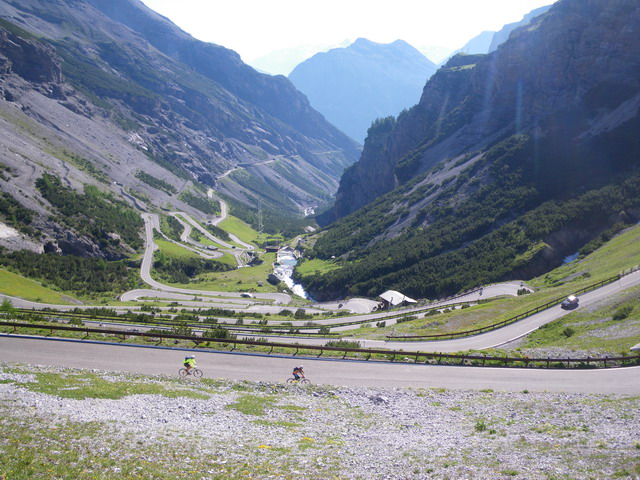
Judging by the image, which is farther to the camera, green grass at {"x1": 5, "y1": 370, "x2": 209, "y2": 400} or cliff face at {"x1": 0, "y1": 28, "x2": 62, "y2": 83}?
cliff face at {"x1": 0, "y1": 28, "x2": 62, "y2": 83}

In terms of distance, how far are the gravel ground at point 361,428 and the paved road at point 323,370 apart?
203cm

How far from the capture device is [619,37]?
98.6 metres

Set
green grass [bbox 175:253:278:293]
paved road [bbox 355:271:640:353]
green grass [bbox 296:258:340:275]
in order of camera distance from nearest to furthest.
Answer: paved road [bbox 355:271:640:353] → green grass [bbox 175:253:278:293] → green grass [bbox 296:258:340:275]

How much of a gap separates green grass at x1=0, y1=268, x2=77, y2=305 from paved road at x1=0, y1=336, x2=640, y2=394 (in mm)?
38002

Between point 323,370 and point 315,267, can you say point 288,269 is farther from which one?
point 323,370

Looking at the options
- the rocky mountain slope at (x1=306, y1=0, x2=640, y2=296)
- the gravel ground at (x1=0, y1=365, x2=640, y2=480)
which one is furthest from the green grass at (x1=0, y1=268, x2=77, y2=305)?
the rocky mountain slope at (x1=306, y1=0, x2=640, y2=296)

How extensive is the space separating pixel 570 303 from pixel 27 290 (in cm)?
7362

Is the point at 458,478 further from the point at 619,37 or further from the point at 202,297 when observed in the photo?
the point at 619,37

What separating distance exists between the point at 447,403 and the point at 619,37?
11614 cm

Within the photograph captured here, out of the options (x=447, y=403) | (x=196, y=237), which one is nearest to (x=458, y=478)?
(x=447, y=403)

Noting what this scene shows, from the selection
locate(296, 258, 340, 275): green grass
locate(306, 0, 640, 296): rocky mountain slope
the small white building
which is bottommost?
the small white building

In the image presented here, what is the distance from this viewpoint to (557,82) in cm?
11494

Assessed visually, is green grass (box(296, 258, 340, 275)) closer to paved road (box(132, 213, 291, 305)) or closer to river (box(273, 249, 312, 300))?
river (box(273, 249, 312, 300))

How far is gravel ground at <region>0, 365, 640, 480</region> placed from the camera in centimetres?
1360
